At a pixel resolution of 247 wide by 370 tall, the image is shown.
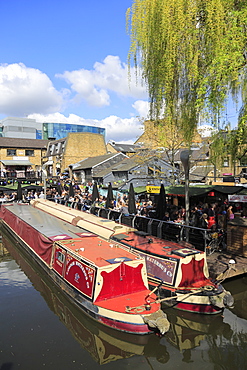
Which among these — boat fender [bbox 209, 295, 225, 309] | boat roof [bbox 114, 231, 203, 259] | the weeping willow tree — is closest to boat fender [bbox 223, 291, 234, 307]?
boat fender [bbox 209, 295, 225, 309]

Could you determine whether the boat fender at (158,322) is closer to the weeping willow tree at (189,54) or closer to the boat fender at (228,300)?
the boat fender at (228,300)

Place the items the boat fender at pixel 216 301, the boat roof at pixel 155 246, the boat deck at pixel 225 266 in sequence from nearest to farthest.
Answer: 1. the boat fender at pixel 216 301
2. the boat roof at pixel 155 246
3. the boat deck at pixel 225 266

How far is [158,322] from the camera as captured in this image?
7.70 meters

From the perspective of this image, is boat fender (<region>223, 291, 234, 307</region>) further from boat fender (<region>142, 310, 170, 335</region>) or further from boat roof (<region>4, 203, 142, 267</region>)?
boat roof (<region>4, 203, 142, 267</region>)

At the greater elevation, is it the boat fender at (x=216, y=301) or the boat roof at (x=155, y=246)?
the boat roof at (x=155, y=246)

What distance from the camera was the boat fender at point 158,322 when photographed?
759 centimetres

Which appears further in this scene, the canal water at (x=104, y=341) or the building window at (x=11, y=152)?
the building window at (x=11, y=152)

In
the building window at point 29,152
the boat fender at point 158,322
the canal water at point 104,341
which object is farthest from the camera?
the building window at point 29,152

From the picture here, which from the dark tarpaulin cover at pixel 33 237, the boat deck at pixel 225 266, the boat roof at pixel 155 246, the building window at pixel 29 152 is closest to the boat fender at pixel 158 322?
the boat roof at pixel 155 246

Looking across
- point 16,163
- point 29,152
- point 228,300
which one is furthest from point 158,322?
point 29,152

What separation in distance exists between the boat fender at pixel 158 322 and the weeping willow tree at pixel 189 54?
6.55m

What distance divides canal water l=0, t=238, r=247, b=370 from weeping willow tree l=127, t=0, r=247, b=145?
6790 millimetres

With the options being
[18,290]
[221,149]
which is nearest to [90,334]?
[18,290]

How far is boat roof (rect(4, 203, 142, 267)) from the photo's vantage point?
9.59m
